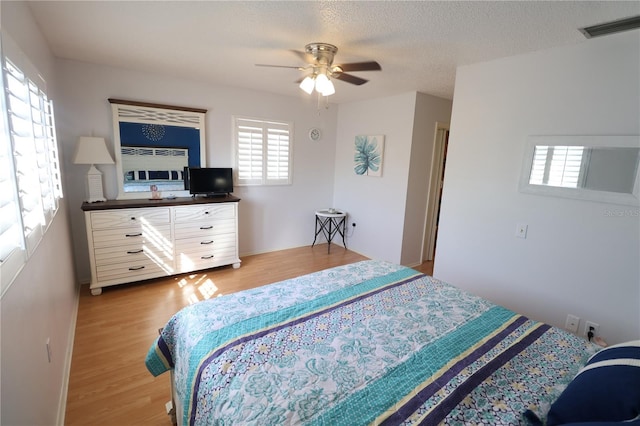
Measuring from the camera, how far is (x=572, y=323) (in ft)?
7.26

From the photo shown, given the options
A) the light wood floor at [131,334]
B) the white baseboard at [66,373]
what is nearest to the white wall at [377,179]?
the light wood floor at [131,334]

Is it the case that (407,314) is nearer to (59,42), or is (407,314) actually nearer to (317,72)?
(317,72)

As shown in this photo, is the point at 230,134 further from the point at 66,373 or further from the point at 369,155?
the point at 66,373

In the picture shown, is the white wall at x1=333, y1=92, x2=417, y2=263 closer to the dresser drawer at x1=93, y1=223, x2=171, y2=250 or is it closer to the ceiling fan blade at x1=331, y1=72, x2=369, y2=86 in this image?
the ceiling fan blade at x1=331, y1=72, x2=369, y2=86

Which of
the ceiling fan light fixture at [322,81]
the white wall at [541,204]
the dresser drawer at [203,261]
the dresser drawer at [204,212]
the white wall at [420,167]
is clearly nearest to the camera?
the white wall at [541,204]

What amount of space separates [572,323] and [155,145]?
433cm

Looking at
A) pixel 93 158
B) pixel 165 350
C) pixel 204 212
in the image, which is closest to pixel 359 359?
pixel 165 350

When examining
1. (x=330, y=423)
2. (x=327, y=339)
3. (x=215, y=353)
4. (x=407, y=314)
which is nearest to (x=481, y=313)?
(x=407, y=314)

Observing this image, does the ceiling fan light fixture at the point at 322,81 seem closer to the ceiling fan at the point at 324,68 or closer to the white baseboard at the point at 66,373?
the ceiling fan at the point at 324,68

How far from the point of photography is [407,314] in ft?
5.50

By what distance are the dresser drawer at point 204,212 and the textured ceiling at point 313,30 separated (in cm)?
153

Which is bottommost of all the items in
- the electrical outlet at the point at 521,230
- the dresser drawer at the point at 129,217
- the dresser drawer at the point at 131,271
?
the dresser drawer at the point at 131,271

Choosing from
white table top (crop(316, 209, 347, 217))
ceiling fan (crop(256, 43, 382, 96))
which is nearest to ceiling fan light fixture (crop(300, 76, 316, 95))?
ceiling fan (crop(256, 43, 382, 96))

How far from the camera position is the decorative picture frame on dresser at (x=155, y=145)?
3.30m
